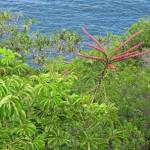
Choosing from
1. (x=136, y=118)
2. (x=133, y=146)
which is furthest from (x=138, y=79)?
(x=133, y=146)

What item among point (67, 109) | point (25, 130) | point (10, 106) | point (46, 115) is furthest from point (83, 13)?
point (10, 106)

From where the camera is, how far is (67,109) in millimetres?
15531

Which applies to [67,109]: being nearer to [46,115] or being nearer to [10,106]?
[46,115]

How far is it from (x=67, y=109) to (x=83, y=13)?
252 ft

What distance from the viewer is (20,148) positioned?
12938mm

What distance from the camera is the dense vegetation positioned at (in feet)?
42.7

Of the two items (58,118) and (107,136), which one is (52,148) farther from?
(107,136)

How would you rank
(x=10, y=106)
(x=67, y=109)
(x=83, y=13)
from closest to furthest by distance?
1. (x=10, y=106)
2. (x=67, y=109)
3. (x=83, y=13)

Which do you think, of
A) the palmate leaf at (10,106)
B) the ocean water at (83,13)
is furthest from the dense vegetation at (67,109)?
the ocean water at (83,13)

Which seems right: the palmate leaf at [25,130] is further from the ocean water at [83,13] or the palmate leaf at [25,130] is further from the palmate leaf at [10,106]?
the ocean water at [83,13]

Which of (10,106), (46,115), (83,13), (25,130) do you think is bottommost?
(83,13)

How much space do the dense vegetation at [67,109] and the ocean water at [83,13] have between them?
175 ft

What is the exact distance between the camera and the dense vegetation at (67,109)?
1300 cm

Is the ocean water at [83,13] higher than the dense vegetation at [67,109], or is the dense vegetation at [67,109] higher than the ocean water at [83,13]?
the dense vegetation at [67,109]
